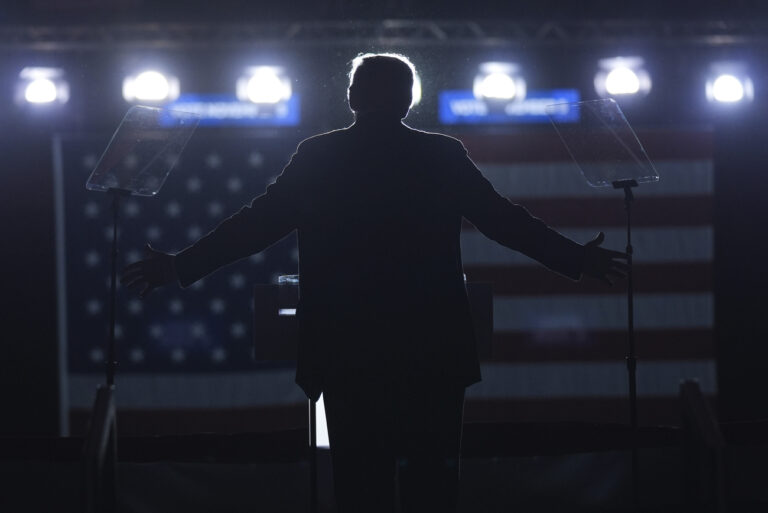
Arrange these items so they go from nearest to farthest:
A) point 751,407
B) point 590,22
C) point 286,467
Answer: point 286,467 < point 590,22 < point 751,407

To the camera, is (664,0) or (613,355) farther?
(613,355)

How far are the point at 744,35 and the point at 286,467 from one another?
11.4 ft

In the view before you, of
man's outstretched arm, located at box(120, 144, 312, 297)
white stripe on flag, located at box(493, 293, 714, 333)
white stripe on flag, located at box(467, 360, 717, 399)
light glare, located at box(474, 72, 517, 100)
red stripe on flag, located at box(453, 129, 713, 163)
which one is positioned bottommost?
white stripe on flag, located at box(467, 360, 717, 399)

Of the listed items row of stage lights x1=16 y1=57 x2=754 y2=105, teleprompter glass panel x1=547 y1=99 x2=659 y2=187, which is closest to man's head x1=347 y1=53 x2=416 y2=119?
teleprompter glass panel x1=547 y1=99 x2=659 y2=187

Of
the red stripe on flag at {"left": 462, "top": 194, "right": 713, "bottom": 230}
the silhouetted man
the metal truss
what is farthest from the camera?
the red stripe on flag at {"left": 462, "top": 194, "right": 713, "bottom": 230}

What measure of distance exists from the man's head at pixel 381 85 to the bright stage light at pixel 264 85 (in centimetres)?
331

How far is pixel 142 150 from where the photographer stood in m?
2.43

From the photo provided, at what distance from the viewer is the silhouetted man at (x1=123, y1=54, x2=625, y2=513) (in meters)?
1.52

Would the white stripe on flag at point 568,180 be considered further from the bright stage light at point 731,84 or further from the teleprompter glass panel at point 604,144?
the teleprompter glass panel at point 604,144

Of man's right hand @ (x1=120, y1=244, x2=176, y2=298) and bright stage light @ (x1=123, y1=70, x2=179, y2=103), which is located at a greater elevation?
bright stage light @ (x1=123, y1=70, x2=179, y2=103)

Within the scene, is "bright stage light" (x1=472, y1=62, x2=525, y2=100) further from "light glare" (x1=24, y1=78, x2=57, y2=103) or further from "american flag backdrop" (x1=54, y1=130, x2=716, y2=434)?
"light glare" (x1=24, y1=78, x2=57, y2=103)

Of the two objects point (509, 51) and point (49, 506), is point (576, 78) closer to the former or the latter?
point (509, 51)

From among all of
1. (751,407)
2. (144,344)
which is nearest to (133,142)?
(144,344)

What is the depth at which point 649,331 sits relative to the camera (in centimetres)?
509
